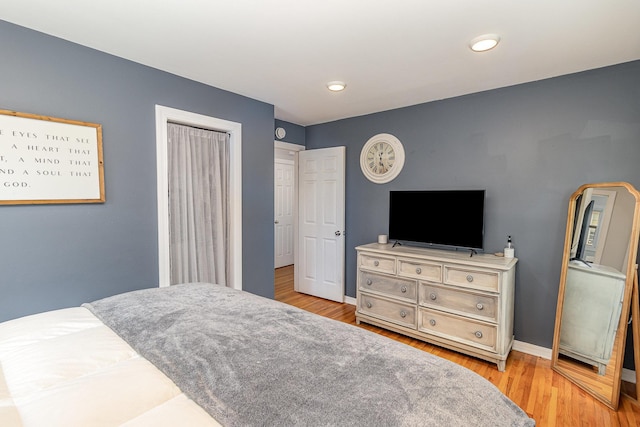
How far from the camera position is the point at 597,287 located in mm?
2303

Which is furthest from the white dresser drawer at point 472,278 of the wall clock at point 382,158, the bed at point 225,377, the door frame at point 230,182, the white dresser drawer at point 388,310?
the door frame at point 230,182

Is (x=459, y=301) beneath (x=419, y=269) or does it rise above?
beneath

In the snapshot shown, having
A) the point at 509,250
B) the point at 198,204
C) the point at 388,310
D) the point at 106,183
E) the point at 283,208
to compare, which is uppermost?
the point at 106,183

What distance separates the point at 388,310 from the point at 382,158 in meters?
1.77

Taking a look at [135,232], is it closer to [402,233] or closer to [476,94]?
[402,233]

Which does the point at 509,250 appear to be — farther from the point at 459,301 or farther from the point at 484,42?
the point at 484,42

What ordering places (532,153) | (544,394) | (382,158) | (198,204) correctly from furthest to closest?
(382,158), (198,204), (532,153), (544,394)

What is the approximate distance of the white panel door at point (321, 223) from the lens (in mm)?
4070

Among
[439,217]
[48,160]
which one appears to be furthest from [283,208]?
[48,160]

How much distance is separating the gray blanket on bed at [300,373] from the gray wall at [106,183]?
0.79 meters

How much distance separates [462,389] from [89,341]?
1449 millimetres

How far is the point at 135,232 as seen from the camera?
94.3 inches

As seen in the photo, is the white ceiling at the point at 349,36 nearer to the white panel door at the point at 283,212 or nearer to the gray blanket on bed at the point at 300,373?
the gray blanket on bed at the point at 300,373

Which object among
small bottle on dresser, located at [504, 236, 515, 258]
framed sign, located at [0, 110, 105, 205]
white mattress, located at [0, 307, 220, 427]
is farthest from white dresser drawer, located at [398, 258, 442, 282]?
framed sign, located at [0, 110, 105, 205]
